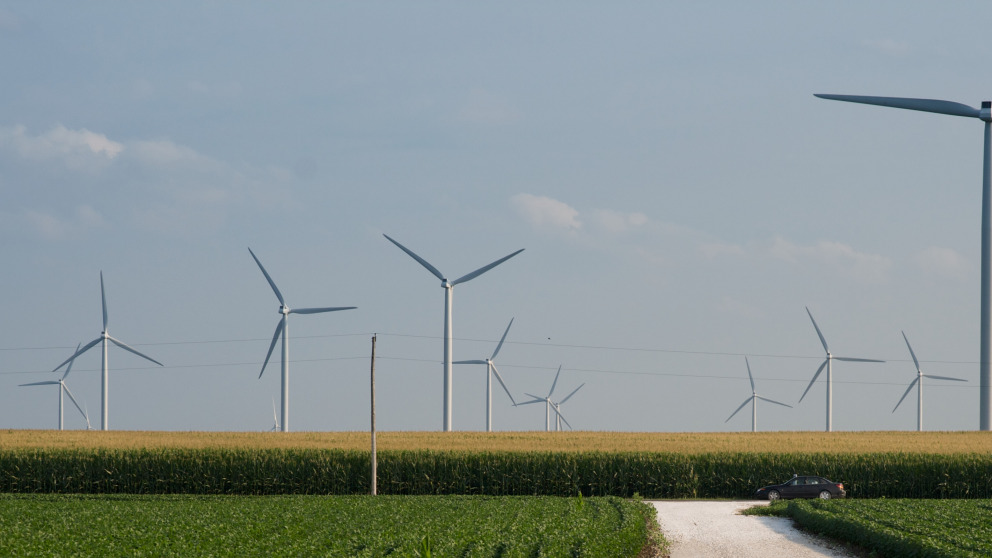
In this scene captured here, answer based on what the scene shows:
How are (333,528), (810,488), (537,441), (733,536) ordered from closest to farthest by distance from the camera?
(333,528)
(733,536)
(810,488)
(537,441)

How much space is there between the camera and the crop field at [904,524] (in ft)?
88.1

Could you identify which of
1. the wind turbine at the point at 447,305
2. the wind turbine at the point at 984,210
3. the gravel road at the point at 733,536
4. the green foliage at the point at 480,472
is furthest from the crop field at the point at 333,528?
the wind turbine at the point at 984,210

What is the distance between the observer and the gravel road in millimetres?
30997

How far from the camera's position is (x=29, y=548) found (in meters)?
27.2

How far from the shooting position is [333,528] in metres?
31.6

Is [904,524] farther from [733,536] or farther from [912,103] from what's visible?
[912,103]

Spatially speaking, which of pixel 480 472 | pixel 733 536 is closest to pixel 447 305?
pixel 480 472

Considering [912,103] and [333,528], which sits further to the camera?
[912,103]

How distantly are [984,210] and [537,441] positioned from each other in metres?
34.1

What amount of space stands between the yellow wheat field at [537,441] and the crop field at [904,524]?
670 inches

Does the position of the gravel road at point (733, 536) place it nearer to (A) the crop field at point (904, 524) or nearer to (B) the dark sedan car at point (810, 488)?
(A) the crop field at point (904, 524)

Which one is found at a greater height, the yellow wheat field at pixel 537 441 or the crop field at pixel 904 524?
the crop field at pixel 904 524

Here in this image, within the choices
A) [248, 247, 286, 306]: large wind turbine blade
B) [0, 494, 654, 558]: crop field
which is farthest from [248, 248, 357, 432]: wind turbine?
[0, 494, 654, 558]: crop field

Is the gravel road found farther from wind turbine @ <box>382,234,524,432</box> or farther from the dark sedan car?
wind turbine @ <box>382,234,524,432</box>
